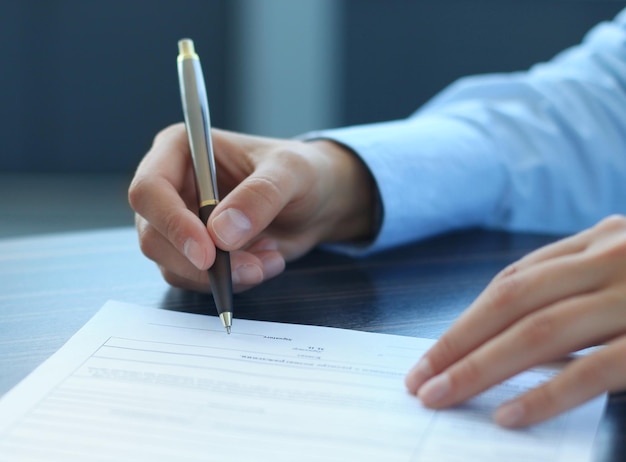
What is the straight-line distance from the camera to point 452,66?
2432mm

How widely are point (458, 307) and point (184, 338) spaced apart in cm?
19

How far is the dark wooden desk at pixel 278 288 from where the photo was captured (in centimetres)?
50

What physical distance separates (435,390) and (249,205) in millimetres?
205

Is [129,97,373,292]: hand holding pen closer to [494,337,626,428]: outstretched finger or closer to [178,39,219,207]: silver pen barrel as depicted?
[178,39,219,207]: silver pen barrel

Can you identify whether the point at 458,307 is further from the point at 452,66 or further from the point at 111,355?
the point at 452,66

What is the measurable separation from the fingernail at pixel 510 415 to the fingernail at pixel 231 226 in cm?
22

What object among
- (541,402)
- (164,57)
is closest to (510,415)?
(541,402)

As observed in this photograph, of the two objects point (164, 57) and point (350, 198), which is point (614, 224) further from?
point (164, 57)

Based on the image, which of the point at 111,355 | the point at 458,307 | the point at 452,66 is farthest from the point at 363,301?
the point at 452,66

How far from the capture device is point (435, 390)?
37 cm

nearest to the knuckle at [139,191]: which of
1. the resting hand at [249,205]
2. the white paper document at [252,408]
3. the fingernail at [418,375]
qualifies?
the resting hand at [249,205]

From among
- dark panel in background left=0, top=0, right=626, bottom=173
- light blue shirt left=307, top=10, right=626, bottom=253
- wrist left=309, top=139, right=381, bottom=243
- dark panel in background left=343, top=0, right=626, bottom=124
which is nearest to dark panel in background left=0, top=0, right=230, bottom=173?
dark panel in background left=0, top=0, right=626, bottom=173

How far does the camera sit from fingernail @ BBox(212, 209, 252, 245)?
513 millimetres

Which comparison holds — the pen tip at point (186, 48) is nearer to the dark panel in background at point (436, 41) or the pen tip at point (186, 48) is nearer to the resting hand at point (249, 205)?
the resting hand at point (249, 205)
